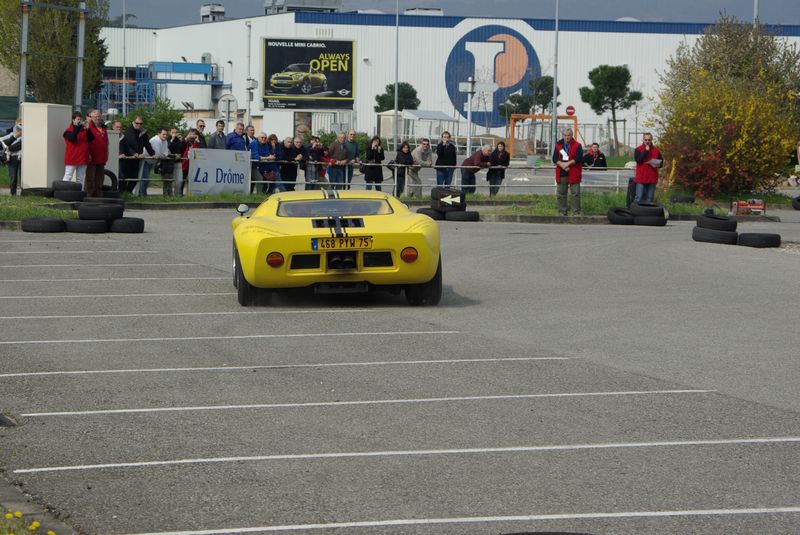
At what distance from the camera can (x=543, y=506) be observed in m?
5.38

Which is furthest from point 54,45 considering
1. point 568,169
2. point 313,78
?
point 568,169

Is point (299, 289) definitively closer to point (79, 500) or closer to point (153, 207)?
point (79, 500)

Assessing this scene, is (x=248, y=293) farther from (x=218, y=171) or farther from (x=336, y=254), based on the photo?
Result: (x=218, y=171)

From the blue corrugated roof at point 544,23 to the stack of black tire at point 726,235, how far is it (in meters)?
78.8

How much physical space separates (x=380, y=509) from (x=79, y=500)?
Answer: 134 centimetres

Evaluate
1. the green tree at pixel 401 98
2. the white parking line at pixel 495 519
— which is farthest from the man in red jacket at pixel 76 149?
the green tree at pixel 401 98

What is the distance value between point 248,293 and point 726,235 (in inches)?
424

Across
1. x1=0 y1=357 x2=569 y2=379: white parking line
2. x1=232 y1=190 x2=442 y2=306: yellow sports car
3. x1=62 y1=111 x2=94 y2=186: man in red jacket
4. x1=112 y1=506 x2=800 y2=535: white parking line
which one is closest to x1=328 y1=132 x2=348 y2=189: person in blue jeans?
x1=62 y1=111 x2=94 y2=186: man in red jacket

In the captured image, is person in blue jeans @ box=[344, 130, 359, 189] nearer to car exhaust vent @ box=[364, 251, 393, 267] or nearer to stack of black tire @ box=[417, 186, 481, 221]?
stack of black tire @ box=[417, 186, 481, 221]

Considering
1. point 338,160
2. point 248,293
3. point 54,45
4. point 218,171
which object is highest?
point 54,45

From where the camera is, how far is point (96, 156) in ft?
77.4

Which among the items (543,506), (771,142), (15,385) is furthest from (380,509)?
(771,142)

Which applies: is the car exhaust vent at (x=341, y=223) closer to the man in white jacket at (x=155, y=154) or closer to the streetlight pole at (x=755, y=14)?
the man in white jacket at (x=155, y=154)

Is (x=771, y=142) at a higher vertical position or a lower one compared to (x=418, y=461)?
higher
